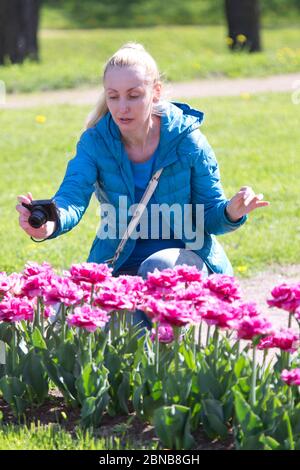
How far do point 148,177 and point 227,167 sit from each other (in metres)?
4.22

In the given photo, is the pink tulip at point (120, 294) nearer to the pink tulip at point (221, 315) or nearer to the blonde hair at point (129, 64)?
the pink tulip at point (221, 315)

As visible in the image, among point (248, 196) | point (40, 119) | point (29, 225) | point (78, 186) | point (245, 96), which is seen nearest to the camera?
point (29, 225)

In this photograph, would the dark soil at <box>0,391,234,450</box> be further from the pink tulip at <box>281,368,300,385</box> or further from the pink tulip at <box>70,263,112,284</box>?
the pink tulip at <box>70,263,112,284</box>

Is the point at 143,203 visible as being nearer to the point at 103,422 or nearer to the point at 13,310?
the point at 13,310

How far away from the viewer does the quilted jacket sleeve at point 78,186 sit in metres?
4.27

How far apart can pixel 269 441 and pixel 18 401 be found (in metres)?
0.96

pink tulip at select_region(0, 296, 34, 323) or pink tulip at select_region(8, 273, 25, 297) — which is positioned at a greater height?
pink tulip at select_region(8, 273, 25, 297)

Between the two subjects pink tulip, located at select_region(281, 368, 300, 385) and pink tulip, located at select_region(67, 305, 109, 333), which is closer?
pink tulip, located at select_region(281, 368, 300, 385)

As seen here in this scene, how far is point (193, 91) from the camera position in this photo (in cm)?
1204

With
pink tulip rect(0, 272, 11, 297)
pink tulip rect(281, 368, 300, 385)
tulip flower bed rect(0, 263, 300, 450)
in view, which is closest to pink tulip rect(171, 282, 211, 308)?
tulip flower bed rect(0, 263, 300, 450)

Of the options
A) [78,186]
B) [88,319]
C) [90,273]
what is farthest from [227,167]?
[88,319]

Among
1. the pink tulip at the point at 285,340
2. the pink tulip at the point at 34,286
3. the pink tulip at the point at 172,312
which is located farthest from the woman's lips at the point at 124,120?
the pink tulip at the point at 285,340

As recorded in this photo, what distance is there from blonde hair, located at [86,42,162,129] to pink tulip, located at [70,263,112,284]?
928 millimetres

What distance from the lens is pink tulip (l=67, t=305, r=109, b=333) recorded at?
3.52 metres
